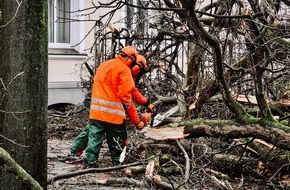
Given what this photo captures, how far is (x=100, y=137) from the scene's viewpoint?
745cm

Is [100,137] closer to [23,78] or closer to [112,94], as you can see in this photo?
[112,94]

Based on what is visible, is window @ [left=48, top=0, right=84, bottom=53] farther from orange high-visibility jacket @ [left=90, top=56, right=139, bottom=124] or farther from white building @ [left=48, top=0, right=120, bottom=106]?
orange high-visibility jacket @ [left=90, top=56, right=139, bottom=124]

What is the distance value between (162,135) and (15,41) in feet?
7.46

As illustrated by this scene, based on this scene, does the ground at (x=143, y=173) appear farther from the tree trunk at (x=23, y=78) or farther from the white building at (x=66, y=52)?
the white building at (x=66, y=52)

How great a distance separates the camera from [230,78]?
7605mm

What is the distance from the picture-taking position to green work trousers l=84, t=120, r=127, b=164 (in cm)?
734

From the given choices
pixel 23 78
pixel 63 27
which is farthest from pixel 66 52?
pixel 23 78

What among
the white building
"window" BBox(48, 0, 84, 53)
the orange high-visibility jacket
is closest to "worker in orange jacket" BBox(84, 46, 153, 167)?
the orange high-visibility jacket

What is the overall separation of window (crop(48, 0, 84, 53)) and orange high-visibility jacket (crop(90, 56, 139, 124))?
6540mm

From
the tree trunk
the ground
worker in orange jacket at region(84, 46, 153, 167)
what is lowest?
the ground

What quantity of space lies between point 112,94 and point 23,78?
3.56m

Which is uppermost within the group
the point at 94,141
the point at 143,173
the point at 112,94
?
the point at 112,94

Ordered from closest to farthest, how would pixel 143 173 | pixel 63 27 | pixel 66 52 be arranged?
pixel 143 173 → pixel 66 52 → pixel 63 27

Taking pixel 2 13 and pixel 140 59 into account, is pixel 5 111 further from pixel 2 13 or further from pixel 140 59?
pixel 140 59
